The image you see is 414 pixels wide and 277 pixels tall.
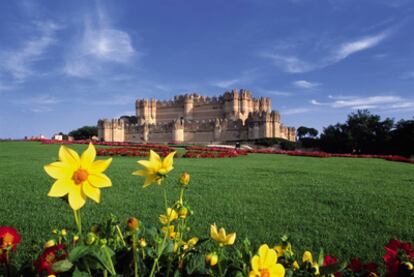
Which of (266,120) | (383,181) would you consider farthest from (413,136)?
(383,181)

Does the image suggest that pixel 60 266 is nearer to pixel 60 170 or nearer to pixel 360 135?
pixel 60 170

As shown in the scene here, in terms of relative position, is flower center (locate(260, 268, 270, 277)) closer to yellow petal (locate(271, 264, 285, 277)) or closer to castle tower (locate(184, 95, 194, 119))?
yellow petal (locate(271, 264, 285, 277))

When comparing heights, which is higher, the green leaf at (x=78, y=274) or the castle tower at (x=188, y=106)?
the castle tower at (x=188, y=106)

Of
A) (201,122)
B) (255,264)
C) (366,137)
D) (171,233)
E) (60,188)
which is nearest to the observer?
(60,188)

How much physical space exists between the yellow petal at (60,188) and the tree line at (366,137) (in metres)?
34.0

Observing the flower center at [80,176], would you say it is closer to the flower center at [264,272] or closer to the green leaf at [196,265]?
the green leaf at [196,265]

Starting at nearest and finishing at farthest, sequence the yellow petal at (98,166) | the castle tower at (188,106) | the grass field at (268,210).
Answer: the yellow petal at (98,166), the grass field at (268,210), the castle tower at (188,106)

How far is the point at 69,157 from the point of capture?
43.4 inches

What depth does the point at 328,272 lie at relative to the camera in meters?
1.23

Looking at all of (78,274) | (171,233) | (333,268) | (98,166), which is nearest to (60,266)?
(78,274)

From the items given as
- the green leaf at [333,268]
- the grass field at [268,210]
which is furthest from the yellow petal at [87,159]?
the grass field at [268,210]

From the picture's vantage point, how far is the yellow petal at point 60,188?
3.25ft

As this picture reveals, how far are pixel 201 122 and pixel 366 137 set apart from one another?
27145 mm

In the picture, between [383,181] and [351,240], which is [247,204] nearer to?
[351,240]
